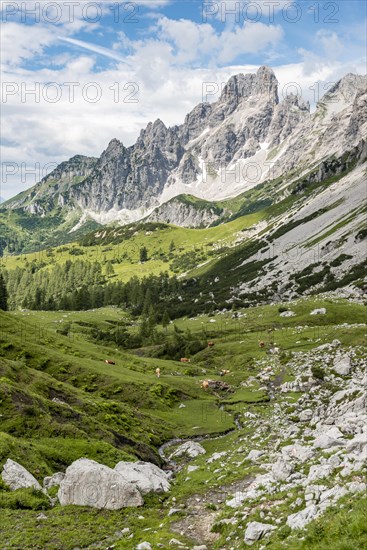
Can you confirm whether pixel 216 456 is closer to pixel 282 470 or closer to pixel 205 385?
pixel 282 470

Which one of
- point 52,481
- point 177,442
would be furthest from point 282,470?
point 177,442

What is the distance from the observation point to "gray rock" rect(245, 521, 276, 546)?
18797mm

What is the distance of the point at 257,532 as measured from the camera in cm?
1895

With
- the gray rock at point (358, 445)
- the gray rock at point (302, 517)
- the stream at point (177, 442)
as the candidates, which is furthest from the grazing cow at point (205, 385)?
the gray rock at point (302, 517)

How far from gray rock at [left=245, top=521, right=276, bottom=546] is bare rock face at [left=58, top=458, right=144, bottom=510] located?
35.3 ft

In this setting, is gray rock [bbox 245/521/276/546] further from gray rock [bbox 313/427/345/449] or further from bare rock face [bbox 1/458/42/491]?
bare rock face [bbox 1/458/42/491]

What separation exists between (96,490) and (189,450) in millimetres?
17612

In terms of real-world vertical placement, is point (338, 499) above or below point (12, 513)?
above

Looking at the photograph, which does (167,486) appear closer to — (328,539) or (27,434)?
(27,434)

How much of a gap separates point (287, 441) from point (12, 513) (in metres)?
20.8

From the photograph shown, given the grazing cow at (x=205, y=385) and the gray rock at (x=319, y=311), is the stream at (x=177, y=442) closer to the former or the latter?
the grazing cow at (x=205, y=385)

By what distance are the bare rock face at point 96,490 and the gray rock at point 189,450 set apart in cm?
1542

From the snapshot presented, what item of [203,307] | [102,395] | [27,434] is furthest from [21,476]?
[203,307]

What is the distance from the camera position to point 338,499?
1759 centimetres
